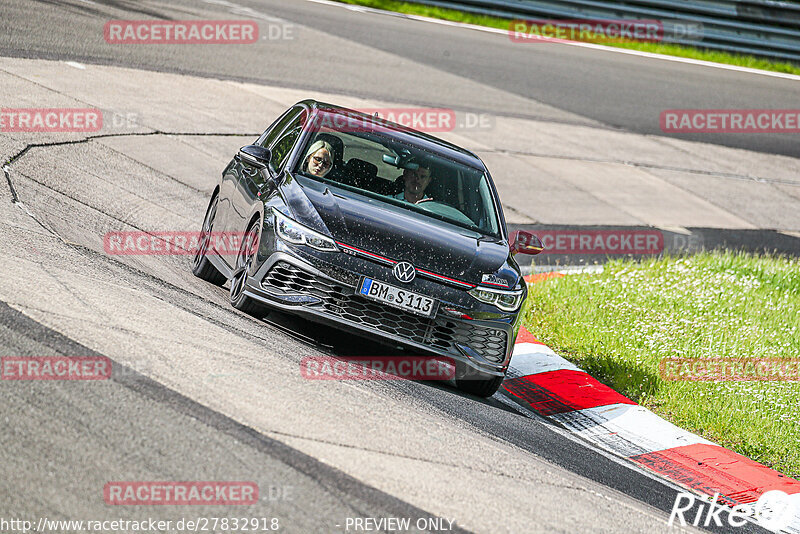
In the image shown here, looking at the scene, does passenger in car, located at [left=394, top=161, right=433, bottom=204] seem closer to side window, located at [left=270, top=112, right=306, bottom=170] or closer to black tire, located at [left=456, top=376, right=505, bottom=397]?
side window, located at [left=270, top=112, right=306, bottom=170]

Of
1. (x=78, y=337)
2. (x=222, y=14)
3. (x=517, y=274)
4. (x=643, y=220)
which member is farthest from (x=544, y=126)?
(x=78, y=337)

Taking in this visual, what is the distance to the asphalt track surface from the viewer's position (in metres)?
4.16

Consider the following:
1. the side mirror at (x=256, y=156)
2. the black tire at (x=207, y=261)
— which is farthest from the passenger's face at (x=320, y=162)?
the black tire at (x=207, y=261)

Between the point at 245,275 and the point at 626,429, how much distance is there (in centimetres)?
297

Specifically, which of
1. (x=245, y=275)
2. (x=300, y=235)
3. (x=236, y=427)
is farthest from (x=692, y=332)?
(x=236, y=427)

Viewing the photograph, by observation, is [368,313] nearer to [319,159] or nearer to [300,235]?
[300,235]

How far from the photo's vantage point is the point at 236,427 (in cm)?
473

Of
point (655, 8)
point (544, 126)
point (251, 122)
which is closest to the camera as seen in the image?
point (251, 122)

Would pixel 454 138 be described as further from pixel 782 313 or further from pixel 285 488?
pixel 285 488

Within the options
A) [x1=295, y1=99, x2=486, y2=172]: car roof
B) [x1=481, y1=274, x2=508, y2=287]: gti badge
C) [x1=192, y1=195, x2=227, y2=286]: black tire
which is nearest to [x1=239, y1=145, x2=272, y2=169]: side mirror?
[x1=295, y1=99, x2=486, y2=172]: car roof

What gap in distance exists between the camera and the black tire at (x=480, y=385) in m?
7.12

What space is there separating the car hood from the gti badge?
2 cm

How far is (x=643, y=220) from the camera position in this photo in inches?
573

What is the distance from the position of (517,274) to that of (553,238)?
5582 mm
